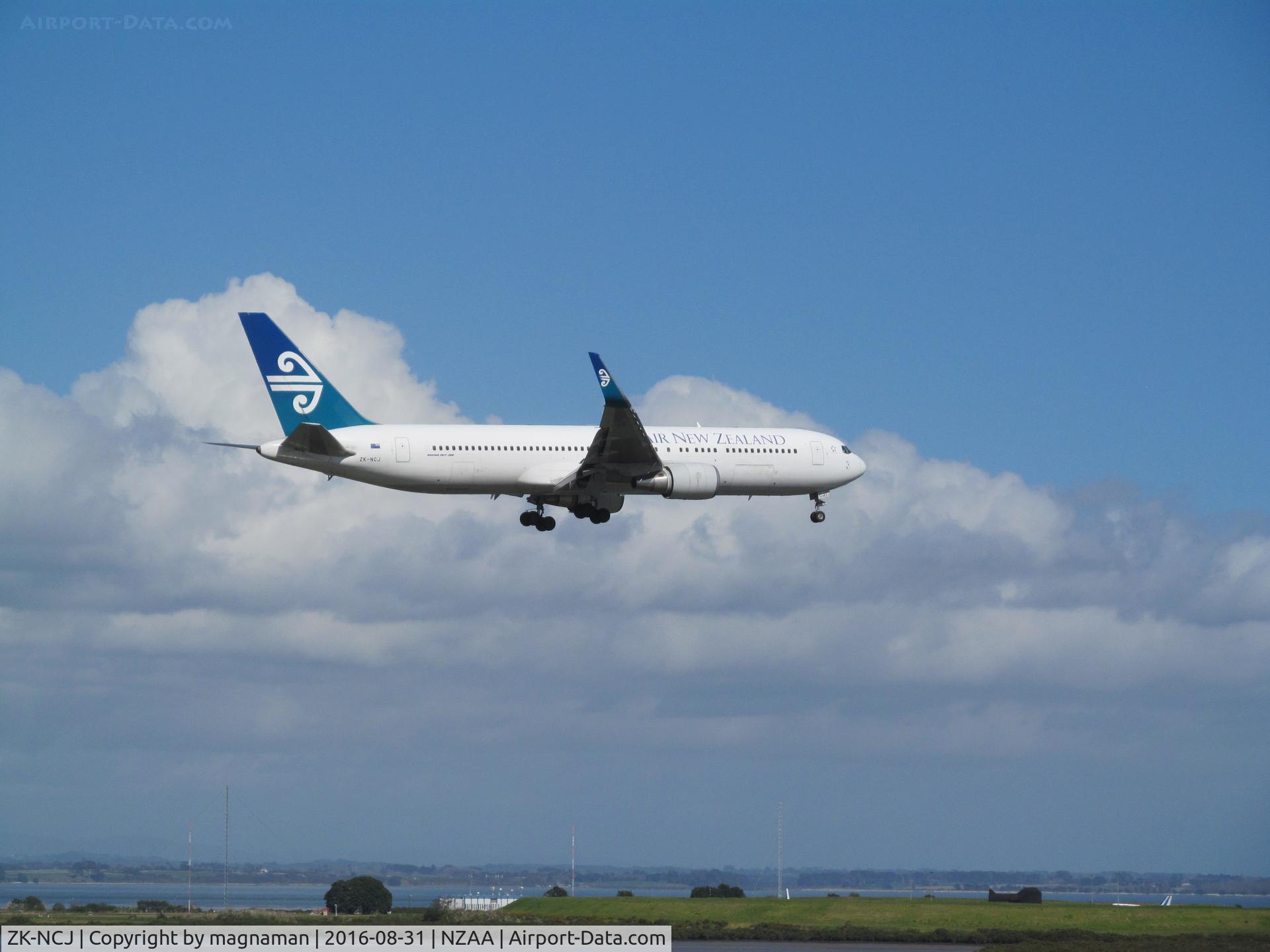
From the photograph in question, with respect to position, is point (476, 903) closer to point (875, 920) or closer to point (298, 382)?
point (875, 920)

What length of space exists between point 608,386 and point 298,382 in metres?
12.8

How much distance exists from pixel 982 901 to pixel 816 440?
20883 mm

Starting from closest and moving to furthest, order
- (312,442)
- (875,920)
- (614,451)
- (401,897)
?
(312,442)
(614,451)
(875,920)
(401,897)

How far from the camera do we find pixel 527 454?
58.5 meters

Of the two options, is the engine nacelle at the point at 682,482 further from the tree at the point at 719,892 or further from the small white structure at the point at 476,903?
the tree at the point at 719,892

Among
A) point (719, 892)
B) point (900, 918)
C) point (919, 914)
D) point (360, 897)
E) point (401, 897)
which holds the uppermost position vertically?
point (719, 892)

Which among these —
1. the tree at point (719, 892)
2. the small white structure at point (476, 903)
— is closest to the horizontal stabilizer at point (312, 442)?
the small white structure at point (476, 903)

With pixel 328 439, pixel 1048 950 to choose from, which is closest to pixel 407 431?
pixel 328 439

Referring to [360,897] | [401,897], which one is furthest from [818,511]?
[401,897]

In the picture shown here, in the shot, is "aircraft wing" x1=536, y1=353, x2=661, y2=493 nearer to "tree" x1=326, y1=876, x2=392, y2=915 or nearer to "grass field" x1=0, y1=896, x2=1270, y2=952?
"grass field" x1=0, y1=896, x2=1270, y2=952

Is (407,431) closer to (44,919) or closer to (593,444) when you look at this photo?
(593,444)

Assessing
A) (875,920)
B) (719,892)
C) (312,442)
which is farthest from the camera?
(719,892)

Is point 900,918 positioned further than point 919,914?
No

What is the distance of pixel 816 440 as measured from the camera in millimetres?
66250
